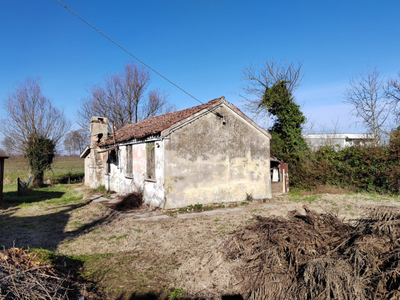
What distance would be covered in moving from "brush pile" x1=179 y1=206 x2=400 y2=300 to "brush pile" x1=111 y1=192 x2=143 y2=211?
6678 mm

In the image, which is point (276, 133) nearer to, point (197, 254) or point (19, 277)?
point (197, 254)

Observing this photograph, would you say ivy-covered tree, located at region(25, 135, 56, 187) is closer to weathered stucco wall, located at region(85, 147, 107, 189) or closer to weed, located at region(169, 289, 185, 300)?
weathered stucco wall, located at region(85, 147, 107, 189)

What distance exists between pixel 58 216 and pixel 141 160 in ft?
13.6

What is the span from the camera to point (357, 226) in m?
4.88

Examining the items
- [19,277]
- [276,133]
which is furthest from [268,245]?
[276,133]

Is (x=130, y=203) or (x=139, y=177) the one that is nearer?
(x=130, y=203)

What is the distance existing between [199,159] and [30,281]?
27.4ft

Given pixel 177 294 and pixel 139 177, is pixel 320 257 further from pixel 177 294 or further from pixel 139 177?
pixel 139 177

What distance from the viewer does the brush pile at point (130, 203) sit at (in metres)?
11.5

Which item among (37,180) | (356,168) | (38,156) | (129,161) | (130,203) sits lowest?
(130,203)

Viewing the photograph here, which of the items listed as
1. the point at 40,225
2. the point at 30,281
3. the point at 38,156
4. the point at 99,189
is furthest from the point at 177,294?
the point at 38,156

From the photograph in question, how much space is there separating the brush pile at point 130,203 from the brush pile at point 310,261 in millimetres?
6678

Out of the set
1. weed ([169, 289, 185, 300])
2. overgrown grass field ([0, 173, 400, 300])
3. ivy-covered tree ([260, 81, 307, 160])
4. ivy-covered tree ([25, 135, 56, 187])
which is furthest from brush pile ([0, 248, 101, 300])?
ivy-covered tree ([25, 135, 56, 187])

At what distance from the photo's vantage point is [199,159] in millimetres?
11531
